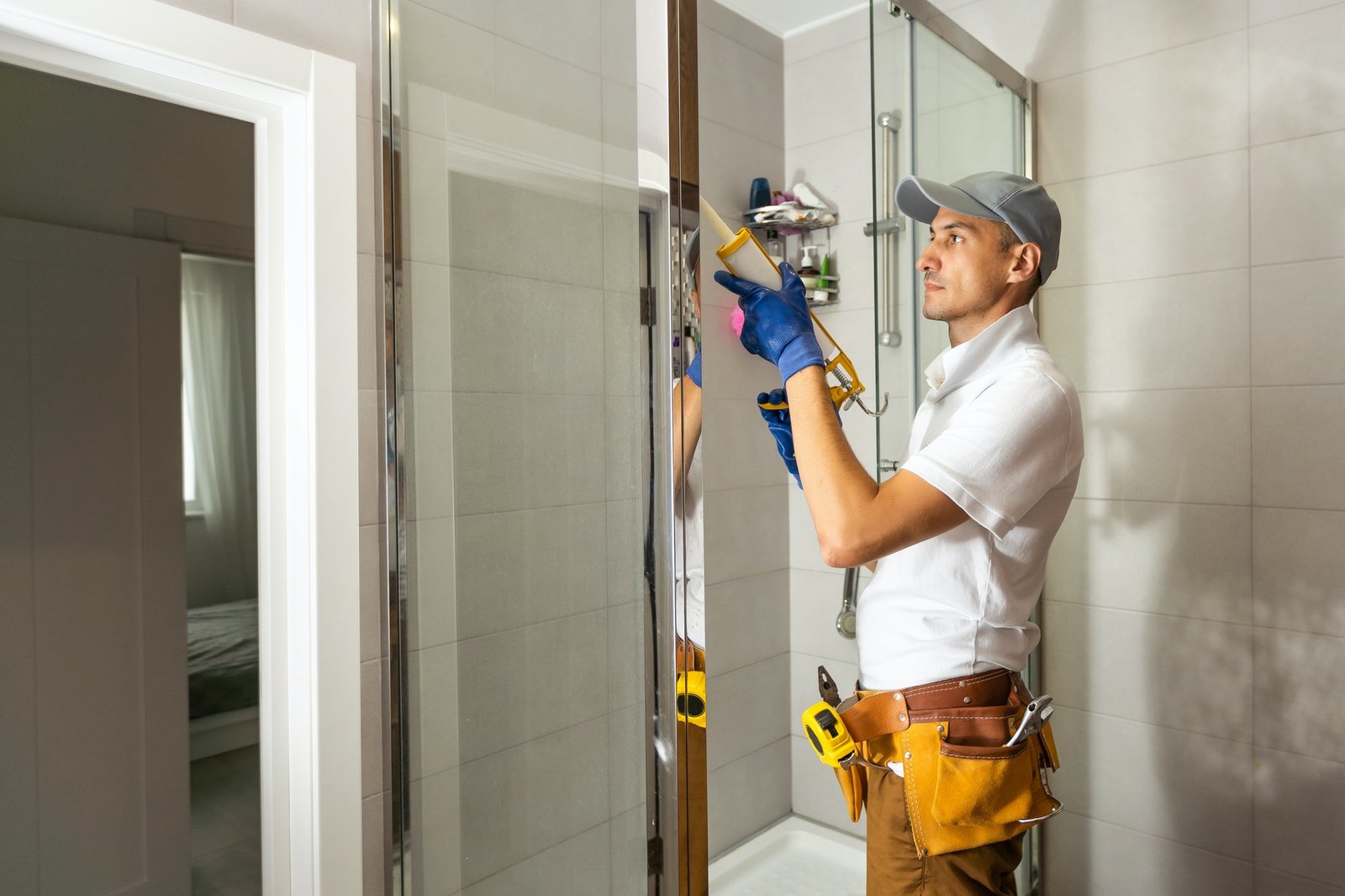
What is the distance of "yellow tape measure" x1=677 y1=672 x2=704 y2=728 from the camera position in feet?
2.50

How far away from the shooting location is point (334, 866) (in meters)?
1.08

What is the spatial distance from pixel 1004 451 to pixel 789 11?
4.98ft

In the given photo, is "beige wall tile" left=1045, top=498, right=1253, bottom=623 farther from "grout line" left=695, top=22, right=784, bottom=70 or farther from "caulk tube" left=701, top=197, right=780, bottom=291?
"grout line" left=695, top=22, right=784, bottom=70

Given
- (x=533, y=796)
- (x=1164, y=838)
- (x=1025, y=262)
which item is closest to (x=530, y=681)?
(x=533, y=796)

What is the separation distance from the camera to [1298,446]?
143cm

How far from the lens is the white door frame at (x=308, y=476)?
1.07 metres

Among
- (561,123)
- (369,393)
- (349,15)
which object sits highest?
(349,15)

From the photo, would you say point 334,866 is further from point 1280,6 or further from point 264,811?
point 1280,6

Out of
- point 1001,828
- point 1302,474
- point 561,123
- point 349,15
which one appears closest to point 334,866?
point 1001,828

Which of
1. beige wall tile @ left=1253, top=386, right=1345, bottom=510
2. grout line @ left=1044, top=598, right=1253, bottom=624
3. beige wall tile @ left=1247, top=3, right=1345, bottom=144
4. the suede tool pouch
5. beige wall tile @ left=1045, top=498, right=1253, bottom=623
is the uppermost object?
beige wall tile @ left=1247, top=3, right=1345, bottom=144

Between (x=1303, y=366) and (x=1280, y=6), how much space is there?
0.65m

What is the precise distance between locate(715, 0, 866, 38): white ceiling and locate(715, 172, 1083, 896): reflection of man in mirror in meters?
1.07

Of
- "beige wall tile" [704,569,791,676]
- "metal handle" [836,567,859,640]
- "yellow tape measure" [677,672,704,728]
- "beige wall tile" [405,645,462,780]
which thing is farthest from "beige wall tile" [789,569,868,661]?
"yellow tape measure" [677,672,704,728]

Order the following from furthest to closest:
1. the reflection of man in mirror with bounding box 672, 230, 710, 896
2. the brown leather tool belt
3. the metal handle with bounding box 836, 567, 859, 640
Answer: the metal handle with bounding box 836, 567, 859, 640
the brown leather tool belt
the reflection of man in mirror with bounding box 672, 230, 710, 896
